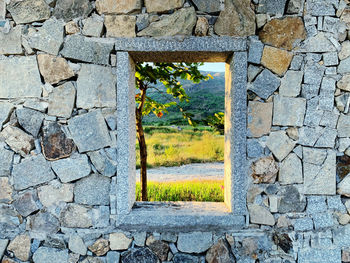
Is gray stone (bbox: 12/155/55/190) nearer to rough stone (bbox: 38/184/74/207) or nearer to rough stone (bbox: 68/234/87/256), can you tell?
rough stone (bbox: 38/184/74/207)

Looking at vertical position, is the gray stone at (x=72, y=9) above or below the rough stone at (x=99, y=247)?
above

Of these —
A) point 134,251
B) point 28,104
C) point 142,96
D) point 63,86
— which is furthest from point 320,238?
point 28,104

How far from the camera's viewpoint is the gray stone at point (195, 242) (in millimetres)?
1879

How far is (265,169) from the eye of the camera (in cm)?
185

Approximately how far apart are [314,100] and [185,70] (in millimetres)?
1432

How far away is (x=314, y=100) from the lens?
1.82 metres

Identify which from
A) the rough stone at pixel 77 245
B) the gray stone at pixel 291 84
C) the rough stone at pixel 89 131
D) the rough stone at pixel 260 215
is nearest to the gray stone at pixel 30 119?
the rough stone at pixel 89 131

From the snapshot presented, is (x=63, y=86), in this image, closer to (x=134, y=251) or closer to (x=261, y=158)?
(x=134, y=251)

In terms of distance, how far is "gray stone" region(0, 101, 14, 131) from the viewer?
1.87 meters

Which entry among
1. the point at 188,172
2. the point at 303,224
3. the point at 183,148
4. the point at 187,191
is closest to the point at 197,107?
the point at 183,148

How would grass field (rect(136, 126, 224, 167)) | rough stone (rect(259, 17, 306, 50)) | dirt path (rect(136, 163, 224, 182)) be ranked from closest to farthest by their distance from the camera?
rough stone (rect(259, 17, 306, 50))
dirt path (rect(136, 163, 224, 182))
grass field (rect(136, 126, 224, 167))

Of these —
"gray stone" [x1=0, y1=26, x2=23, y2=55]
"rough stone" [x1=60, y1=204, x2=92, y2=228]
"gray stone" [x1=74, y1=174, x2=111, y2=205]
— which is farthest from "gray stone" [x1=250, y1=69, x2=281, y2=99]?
"gray stone" [x1=0, y1=26, x2=23, y2=55]

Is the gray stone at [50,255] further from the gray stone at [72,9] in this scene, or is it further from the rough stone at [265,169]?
the gray stone at [72,9]

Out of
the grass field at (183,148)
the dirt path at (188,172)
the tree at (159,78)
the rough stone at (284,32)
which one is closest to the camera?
the rough stone at (284,32)
